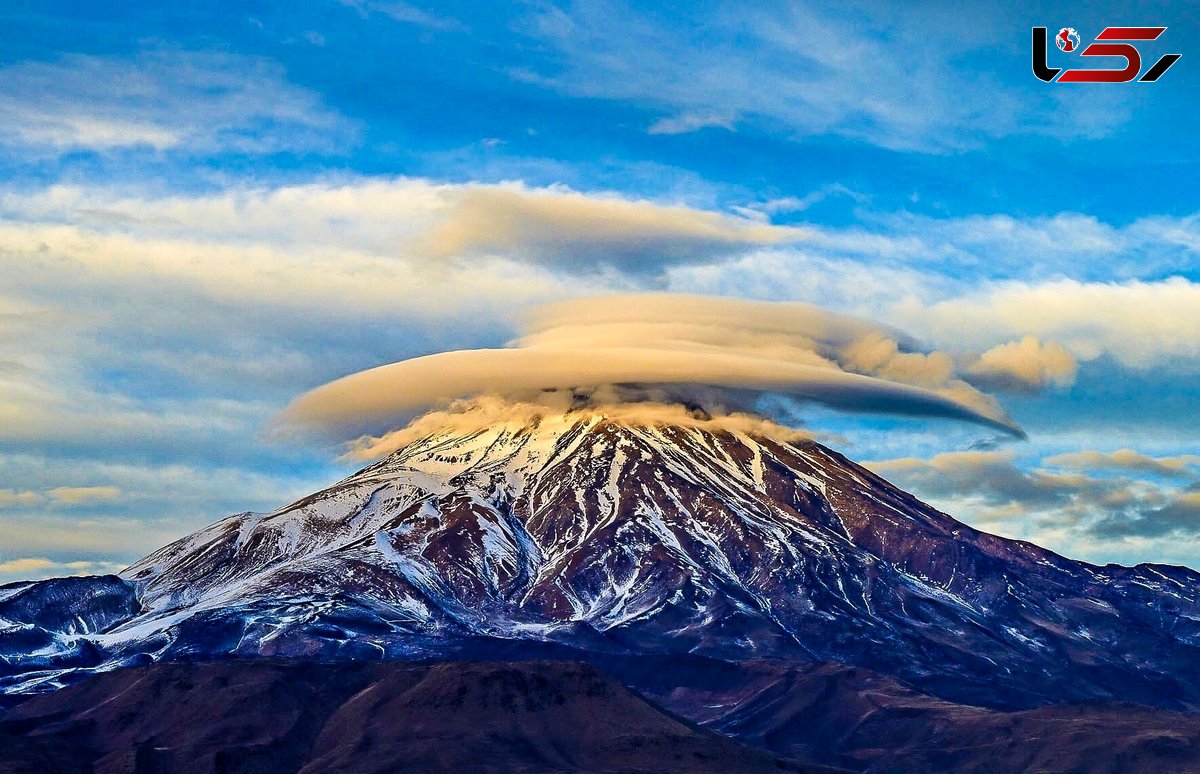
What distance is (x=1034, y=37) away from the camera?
176 metres

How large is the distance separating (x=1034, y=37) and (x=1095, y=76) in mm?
12292

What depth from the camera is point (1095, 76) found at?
166 m

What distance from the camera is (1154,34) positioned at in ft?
554

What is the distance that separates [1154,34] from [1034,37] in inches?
478

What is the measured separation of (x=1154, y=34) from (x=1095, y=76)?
879 cm
